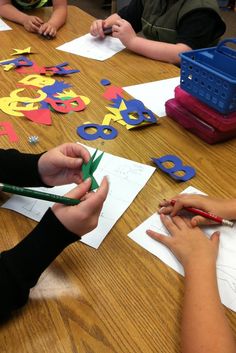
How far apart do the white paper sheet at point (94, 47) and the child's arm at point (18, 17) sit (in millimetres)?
172

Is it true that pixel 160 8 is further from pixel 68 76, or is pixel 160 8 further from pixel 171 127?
pixel 171 127

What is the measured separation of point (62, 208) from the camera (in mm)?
530

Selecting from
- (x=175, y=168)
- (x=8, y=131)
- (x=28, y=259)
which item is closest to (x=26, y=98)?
(x=8, y=131)

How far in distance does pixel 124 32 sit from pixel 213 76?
565 millimetres

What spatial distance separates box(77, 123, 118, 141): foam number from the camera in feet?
2.74

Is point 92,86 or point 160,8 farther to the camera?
point 160,8

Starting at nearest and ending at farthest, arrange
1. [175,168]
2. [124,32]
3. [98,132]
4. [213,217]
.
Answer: [213,217], [175,168], [98,132], [124,32]

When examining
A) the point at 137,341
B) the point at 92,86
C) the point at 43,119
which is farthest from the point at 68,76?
the point at 137,341

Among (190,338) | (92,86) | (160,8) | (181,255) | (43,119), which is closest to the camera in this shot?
(190,338)

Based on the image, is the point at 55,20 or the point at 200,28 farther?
the point at 55,20

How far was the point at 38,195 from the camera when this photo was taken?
0.51 meters

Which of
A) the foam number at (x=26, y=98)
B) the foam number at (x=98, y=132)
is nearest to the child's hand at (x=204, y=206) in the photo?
the foam number at (x=98, y=132)

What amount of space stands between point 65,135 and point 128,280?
1.38ft

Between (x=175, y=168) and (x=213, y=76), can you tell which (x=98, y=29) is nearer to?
(x=213, y=76)
